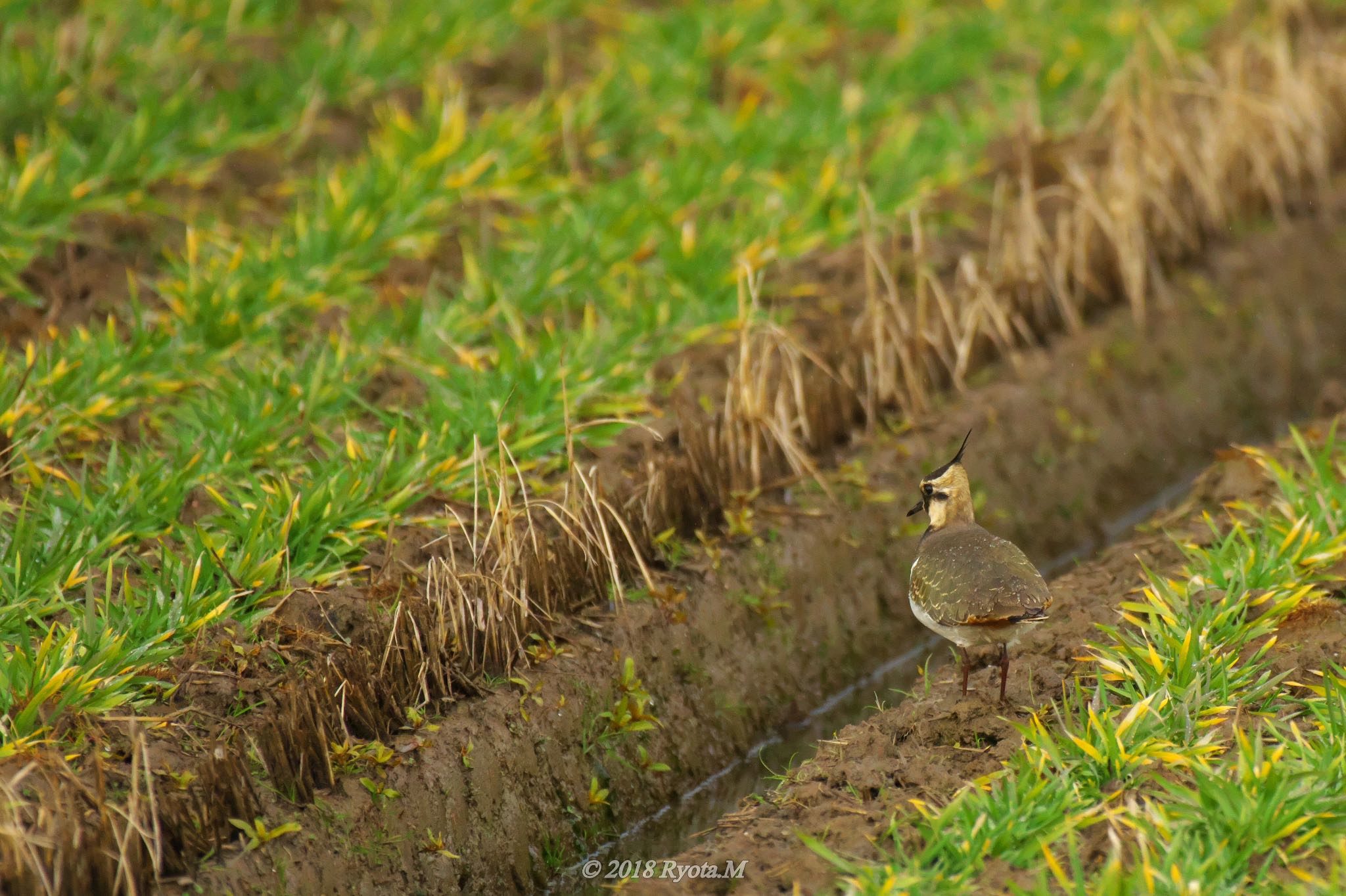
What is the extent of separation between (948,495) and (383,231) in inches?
130

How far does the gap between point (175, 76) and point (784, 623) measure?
15.9 ft

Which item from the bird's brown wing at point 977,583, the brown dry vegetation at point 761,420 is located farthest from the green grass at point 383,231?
the bird's brown wing at point 977,583

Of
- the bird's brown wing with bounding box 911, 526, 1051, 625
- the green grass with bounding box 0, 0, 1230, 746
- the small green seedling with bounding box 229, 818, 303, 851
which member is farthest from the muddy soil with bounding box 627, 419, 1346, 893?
Answer: the green grass with bounding box 0, 0, 1230, 746

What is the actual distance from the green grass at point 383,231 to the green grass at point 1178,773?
2.23 meters

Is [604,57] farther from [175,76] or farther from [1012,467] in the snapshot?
[1012,467]

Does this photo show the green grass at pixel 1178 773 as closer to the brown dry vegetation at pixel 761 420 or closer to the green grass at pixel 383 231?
the brown dry vegetation at pixel 761 420

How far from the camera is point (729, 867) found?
3.84 meters

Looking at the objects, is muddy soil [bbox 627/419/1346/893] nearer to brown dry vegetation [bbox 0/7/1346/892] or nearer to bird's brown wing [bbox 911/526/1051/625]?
bird's brown wing [bbox 911/526/1051/625]

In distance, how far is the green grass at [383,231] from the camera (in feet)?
15.7

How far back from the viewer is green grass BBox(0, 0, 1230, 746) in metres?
4.77

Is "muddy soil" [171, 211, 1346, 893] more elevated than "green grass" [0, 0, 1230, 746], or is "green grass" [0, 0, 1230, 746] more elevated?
"green grass" [0, 0, 1230, 746]

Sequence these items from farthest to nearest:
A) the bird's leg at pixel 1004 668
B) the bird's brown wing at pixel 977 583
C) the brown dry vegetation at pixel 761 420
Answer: the bird's leg at pixel 1004 668
the bird's brown wing at pixel 977 583
the brown dry vegetation at pixel 761 420

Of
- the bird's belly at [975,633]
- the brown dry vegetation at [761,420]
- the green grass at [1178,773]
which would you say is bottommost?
the green grass at [1178,773]

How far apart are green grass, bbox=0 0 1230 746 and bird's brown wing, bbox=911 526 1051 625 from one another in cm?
165
